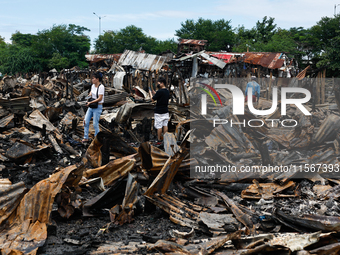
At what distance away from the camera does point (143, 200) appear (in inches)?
183

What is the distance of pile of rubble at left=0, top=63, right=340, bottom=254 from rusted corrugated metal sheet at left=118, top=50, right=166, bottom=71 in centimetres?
2020

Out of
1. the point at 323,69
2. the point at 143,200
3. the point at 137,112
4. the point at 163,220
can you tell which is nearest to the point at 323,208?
the point at 163,220

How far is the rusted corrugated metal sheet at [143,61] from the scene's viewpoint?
2827 cm

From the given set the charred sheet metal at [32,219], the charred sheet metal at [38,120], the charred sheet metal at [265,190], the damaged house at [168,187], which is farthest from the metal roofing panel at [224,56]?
the charred sheet metal at [32,219]

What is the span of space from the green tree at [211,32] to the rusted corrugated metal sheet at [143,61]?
2303 cm

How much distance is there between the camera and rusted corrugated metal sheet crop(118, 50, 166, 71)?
1113 inches

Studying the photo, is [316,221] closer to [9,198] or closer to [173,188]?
[173,188]

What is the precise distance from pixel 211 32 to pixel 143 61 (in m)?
27.5

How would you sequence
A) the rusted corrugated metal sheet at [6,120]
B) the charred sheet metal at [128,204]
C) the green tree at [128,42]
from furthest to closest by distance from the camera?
the green tree at [128,42]
the rusted corrugated metal sheet at [6,120]
the charred sheet metal at [128,204]

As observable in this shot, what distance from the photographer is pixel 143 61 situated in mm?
29078

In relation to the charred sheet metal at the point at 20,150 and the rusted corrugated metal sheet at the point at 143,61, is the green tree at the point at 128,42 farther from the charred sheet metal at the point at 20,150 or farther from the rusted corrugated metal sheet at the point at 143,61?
the charred sheet metal at the point at 20,150

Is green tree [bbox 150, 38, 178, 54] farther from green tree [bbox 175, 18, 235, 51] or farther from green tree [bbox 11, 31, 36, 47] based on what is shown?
green tree [bbox 11, 31, 36, 47]

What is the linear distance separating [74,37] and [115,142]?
4969 cm

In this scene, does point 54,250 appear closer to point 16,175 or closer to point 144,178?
point 144,178
